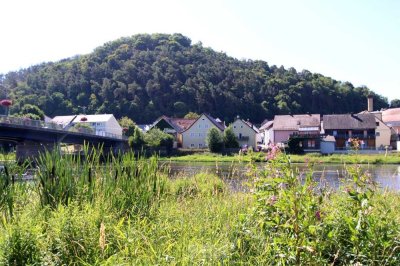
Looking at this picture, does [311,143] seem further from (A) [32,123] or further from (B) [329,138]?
(A) [32,123]

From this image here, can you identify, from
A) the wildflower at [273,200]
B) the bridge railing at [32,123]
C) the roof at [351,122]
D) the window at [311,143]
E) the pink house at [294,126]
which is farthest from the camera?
the pink house at [294,126]

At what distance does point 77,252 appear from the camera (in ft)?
12.8

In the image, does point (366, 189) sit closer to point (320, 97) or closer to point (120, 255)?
point (120, 255)

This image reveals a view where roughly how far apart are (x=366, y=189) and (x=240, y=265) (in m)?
1.51

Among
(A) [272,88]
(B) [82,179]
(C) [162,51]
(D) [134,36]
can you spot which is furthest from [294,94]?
(B) [82,179]

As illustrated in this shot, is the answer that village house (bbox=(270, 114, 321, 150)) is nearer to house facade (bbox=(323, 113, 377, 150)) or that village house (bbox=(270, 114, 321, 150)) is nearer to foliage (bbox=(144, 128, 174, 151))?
house facade (bbox=(323, 113, 377, 150))

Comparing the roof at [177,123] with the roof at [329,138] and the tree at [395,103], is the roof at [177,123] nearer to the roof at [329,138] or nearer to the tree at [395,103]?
the roof at [329,138]

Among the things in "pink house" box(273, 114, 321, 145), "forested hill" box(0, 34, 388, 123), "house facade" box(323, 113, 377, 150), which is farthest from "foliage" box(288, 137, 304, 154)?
"forested hill" box(0, 34, 388, 123)

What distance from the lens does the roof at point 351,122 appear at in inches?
2923

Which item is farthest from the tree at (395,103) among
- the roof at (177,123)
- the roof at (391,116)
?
the roof at (177,123)

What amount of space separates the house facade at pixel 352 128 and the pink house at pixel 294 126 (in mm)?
2154

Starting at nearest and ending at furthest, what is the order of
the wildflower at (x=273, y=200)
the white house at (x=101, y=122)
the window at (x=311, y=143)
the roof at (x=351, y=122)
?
1. the wildflower at (x=273, y=200)
2. the window at (x=311, y=143)
3. the roof at (x=351, y=122)
4. the white house at (x=101, y=122)

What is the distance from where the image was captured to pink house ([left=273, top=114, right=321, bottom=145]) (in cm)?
7608

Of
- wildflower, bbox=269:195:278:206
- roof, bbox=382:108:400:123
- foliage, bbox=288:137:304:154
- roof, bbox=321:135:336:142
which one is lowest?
foliage, bbox=288:137:304:154
